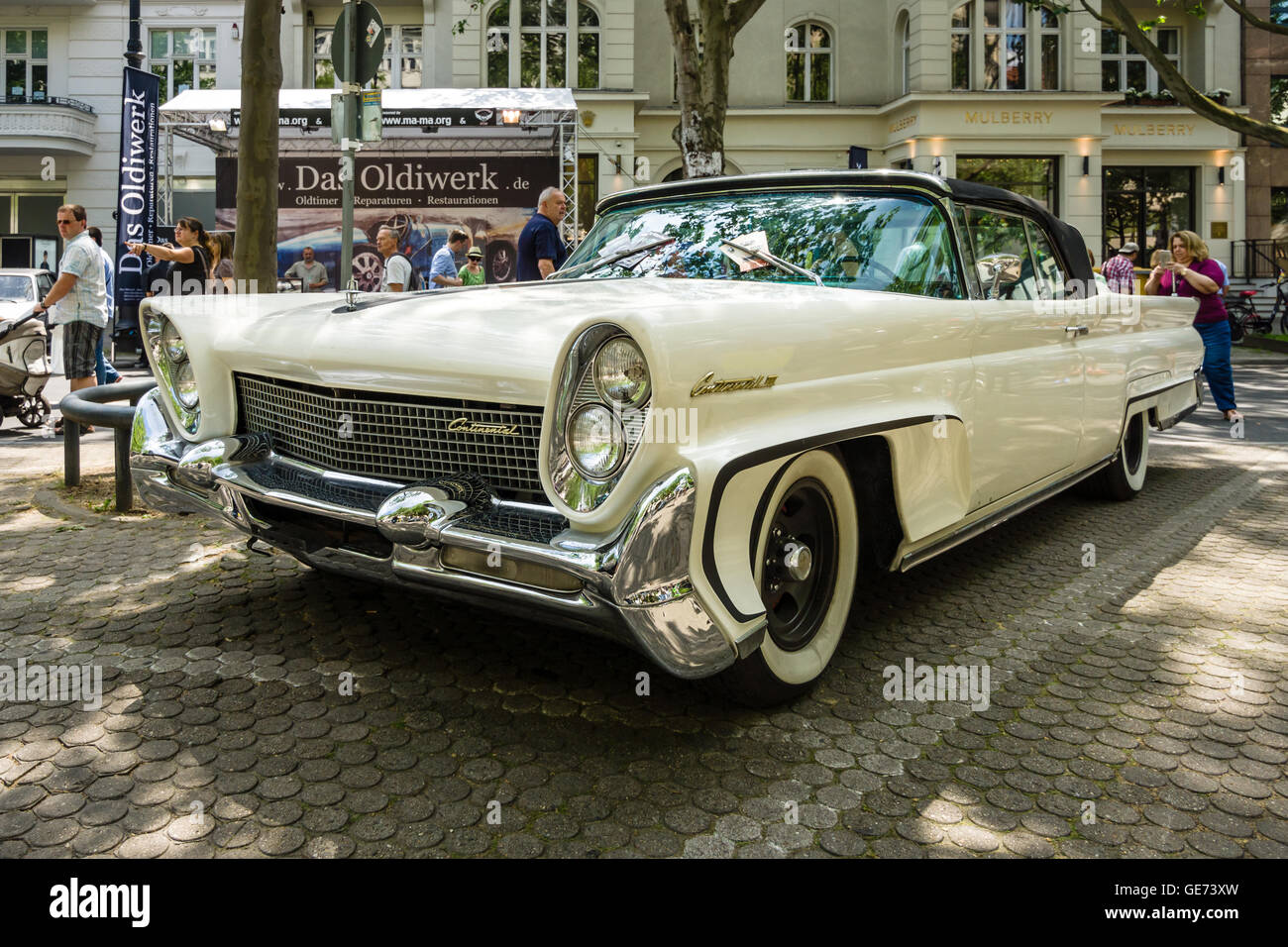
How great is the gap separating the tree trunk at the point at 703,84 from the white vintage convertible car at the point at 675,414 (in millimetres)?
4976

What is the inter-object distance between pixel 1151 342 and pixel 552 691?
4.11 m

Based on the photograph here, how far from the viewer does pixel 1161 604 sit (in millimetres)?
3961

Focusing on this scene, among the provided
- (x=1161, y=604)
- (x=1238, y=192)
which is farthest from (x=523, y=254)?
(x=1238, y=192)

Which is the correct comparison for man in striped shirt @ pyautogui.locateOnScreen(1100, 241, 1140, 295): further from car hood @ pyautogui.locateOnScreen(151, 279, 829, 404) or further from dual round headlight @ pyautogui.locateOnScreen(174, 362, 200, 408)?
dual round headlight @ pyautogui.locateOnScreen(174, 362, 200, 408)

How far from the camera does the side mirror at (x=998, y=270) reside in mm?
3852

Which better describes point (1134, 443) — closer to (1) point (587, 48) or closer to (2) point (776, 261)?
(2) point (776, 261)

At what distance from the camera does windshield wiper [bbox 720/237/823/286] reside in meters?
3.42

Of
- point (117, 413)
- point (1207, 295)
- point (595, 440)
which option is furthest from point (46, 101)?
point (595, 440)

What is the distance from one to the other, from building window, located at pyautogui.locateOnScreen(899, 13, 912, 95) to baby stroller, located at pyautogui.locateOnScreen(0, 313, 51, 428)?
62.6 ft

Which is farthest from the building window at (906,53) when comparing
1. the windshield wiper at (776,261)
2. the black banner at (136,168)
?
the windshield wiper at (776,261)

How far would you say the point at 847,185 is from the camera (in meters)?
3.78

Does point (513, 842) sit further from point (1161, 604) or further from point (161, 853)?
point (1161, 604)

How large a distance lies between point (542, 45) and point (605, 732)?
21.6 m

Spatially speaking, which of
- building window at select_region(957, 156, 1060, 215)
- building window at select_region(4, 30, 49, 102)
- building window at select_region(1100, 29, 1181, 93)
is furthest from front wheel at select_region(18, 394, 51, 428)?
building window at select_region(1100, 29, 1181, 93)
